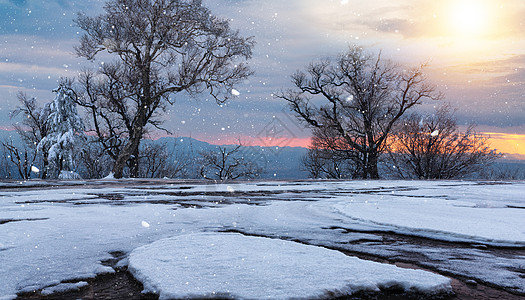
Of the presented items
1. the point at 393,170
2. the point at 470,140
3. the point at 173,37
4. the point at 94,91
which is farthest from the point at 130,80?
the point at 470,140

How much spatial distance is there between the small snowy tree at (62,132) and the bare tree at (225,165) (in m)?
6.71

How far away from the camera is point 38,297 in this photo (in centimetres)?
115

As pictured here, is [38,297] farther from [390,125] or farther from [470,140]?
[470,140]

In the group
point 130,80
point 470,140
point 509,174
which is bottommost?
point 509,174

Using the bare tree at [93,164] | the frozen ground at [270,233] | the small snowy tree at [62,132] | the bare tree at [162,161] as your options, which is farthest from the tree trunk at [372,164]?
the frozen ground at [270,233]

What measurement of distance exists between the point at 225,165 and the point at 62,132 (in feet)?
29.3

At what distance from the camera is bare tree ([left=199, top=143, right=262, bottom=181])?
69.4ft

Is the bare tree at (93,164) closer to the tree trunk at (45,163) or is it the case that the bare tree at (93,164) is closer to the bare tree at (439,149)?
the tree trunk at (45,163)

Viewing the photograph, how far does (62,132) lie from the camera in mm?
19109

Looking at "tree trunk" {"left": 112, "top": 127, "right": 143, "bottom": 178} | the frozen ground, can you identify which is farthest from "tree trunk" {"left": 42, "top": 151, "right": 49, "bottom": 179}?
the frozen ground

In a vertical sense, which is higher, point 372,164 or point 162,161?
point 162,161

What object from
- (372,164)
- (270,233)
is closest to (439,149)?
(372,164)

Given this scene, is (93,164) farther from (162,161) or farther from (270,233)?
(270,233)

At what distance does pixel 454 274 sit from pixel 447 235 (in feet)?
2.80
